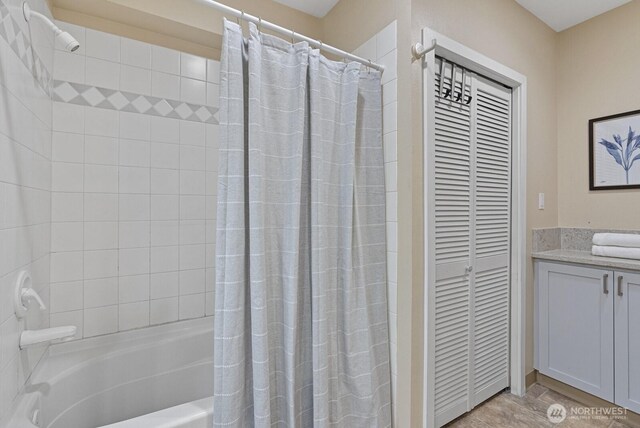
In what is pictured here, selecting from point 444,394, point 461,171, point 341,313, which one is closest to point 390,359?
point 341,313

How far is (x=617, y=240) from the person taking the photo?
188 cm

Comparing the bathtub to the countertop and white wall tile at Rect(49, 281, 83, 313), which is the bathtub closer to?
white wall tile at Rect(49, 281, 83, 313)

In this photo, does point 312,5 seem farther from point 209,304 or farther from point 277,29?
point 209,304

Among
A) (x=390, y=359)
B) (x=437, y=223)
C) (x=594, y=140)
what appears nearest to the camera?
(x=390, y=359)

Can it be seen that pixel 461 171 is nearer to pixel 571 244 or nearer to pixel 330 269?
pixel 330 269

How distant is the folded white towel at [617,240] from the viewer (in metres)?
1.81

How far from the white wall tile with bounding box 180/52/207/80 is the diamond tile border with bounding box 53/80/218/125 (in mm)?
179

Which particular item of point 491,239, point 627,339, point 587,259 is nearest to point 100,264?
point 491,239

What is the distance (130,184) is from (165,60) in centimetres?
75

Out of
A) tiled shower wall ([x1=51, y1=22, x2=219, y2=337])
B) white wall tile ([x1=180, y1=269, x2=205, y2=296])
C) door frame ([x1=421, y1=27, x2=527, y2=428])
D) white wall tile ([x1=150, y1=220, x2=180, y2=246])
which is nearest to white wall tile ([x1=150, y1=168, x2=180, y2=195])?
tiled shower wall ([x1=51, y1=22, x2=219, y2=337])

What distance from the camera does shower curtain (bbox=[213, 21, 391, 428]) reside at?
106cm

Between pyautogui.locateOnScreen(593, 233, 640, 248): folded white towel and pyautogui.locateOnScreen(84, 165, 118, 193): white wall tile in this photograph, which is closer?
pyautogui.locateOnScreen(84, 165, 118, 193): white wall tile

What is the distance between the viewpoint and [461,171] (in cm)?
176

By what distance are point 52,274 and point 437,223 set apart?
6.51 feet
